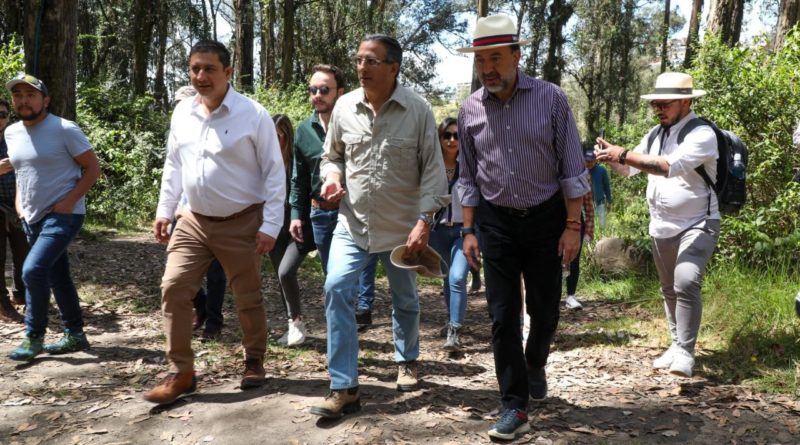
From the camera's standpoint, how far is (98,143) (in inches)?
500

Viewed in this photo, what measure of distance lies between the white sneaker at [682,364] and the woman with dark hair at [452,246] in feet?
5.63

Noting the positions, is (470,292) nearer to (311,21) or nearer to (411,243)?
(411,243)

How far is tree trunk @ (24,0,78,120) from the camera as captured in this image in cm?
827

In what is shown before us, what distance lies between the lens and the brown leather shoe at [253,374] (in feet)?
15.5

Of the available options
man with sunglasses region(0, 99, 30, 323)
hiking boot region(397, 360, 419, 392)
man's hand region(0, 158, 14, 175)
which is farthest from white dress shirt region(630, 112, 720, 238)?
man with sunglasses region(0, 99, 30, 323)

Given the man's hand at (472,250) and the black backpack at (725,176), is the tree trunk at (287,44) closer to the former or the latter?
the black backpack at (725,176)

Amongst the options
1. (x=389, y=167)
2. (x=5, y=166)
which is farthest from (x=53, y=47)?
(x=389, y=167)

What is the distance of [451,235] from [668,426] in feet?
8.46

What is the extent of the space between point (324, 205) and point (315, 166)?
0.42 metres

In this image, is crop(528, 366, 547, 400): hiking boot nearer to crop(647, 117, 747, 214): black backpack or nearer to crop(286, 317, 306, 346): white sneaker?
crop(647, 117, 747, 214): black backpack

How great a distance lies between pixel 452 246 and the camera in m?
6.25

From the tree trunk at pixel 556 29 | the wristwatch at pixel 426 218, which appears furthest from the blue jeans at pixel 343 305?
the tree trunk at pixel 556 29

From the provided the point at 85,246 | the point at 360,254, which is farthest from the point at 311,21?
the point at 360,254

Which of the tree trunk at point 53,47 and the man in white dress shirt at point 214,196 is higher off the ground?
the tree trunk at point 53,47
